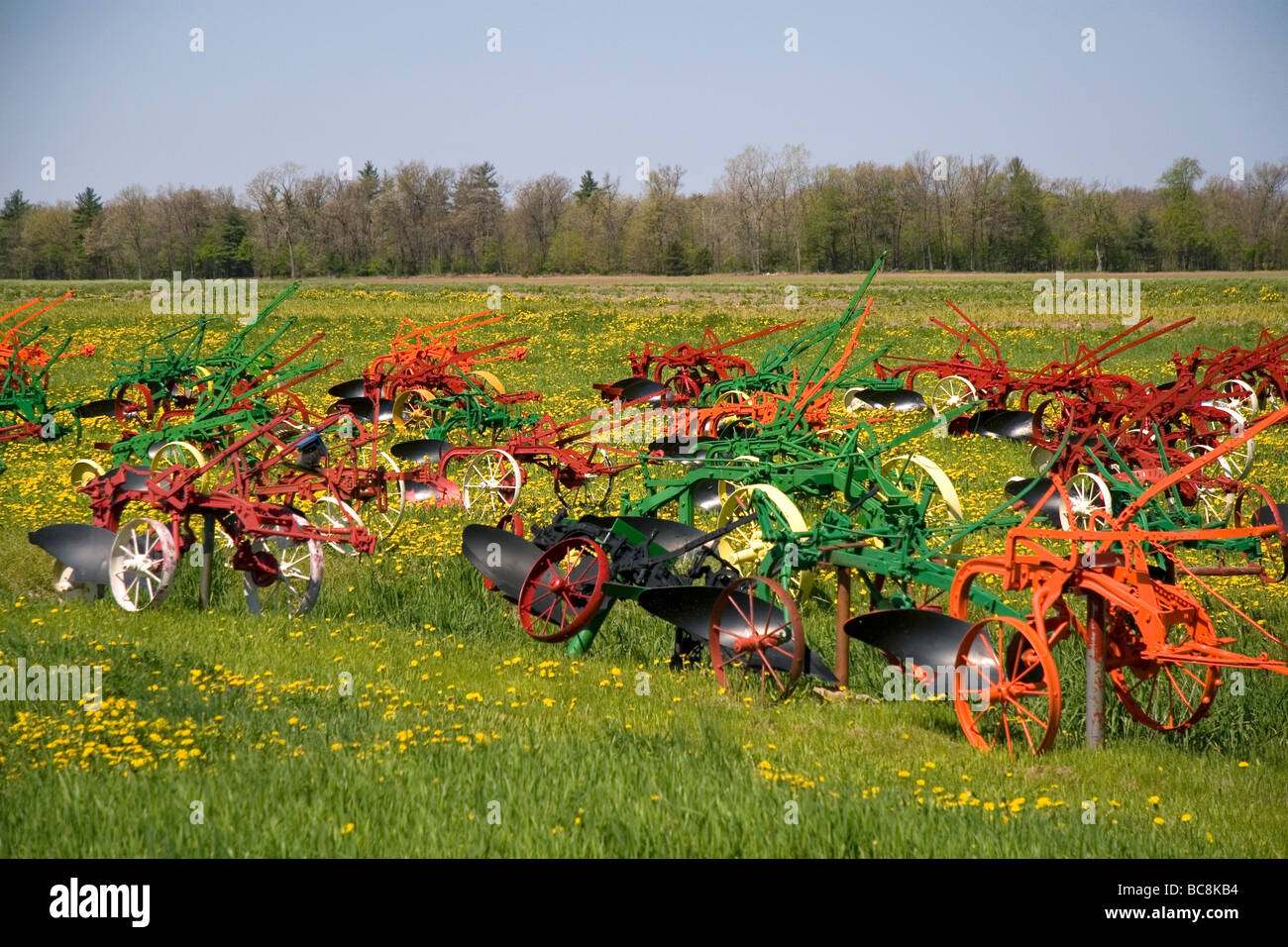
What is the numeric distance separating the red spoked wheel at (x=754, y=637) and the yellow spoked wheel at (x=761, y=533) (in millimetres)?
325

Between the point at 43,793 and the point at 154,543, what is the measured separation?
413 cm

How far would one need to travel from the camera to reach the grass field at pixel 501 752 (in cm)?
506

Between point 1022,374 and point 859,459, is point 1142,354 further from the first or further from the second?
point 859,459

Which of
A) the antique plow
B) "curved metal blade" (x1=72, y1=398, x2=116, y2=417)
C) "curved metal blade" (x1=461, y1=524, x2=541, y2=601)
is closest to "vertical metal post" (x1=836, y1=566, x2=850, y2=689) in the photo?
the antique plow

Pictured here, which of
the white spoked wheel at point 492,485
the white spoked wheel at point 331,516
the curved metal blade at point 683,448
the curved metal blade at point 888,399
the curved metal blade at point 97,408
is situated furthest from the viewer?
the curved metal blade at point 888,399

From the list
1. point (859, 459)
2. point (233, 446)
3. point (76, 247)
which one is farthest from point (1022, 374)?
point (76, 247)

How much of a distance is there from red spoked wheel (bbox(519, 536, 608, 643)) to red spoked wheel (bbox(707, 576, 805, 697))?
0.94m

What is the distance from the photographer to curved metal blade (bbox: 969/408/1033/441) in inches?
699

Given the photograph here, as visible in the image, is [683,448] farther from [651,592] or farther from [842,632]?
[842,632]

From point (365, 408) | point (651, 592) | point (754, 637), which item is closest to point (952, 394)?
point (365, 408)

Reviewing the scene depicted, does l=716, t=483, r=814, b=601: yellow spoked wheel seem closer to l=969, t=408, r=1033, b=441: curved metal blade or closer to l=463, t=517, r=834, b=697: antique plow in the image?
l=463, t=517, r=834, b=697: antique plow

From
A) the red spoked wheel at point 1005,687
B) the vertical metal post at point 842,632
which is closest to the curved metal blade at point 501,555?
the vertical metal post at point 842,632

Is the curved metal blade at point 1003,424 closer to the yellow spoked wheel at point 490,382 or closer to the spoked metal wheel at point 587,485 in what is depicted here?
the spoked metal wheel at point 587,485

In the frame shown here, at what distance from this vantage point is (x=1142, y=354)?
28.3m
